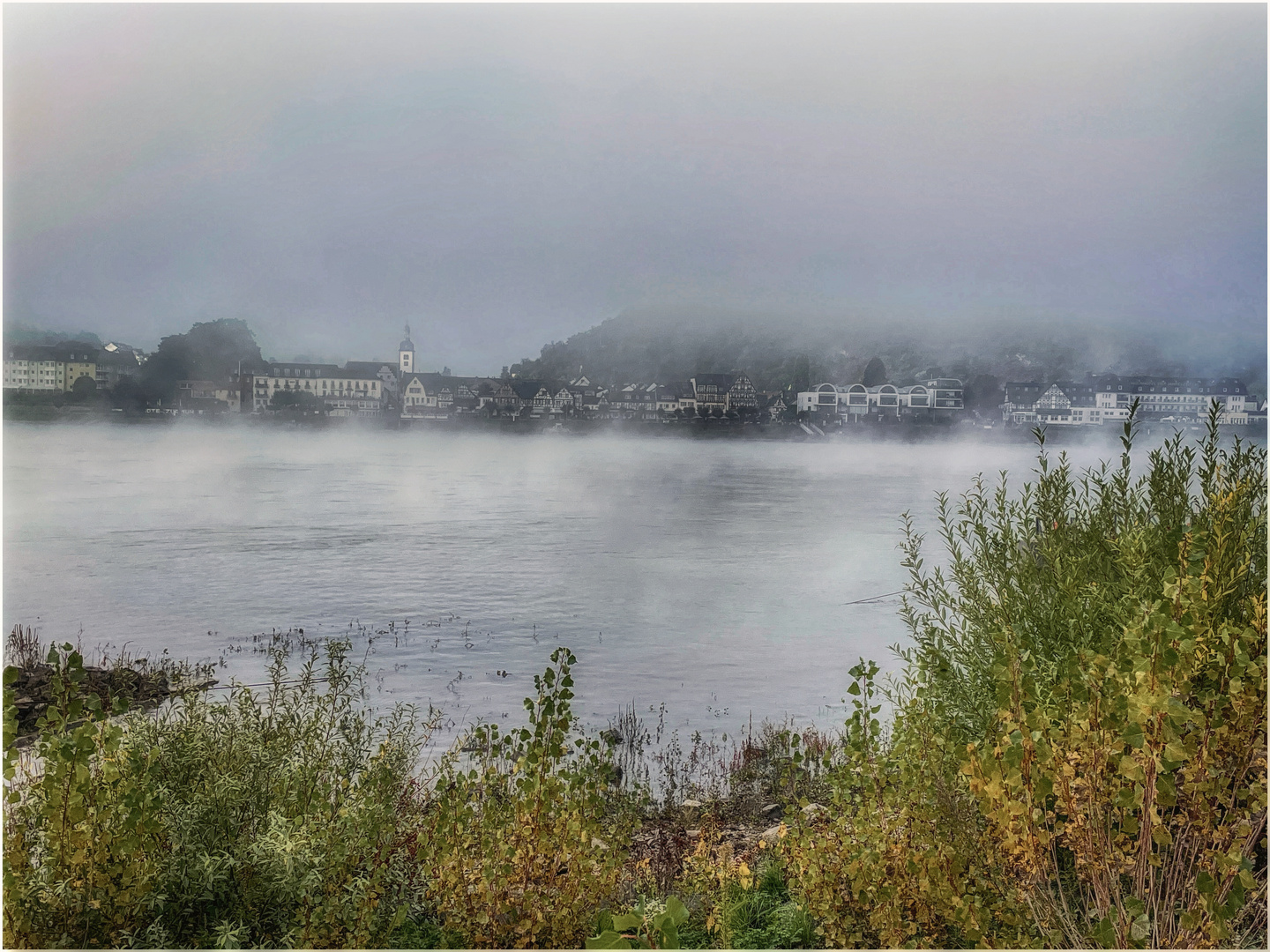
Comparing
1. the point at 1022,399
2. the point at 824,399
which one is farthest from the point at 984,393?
the point at 824,399

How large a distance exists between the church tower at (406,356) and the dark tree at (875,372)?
169cm

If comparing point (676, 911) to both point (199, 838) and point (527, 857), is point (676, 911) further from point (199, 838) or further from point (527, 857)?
point (199, 838)

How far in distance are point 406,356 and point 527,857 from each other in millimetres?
1811

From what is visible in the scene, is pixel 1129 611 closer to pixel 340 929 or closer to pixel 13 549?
pixel 340 929

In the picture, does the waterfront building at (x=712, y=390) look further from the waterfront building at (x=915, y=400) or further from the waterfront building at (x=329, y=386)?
the waterfront building at (x=329, y=386)

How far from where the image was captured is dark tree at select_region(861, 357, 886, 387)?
10.4ft

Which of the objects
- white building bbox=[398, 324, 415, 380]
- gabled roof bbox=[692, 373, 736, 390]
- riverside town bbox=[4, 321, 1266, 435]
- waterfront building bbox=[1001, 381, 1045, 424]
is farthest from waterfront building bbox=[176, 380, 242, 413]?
waterfront building bbox=[1001, 381, 1045, 424]

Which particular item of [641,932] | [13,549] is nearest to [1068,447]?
[641,932]

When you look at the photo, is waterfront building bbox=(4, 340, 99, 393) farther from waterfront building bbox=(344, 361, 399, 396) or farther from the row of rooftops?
the row of rooftops

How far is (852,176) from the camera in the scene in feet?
10.00

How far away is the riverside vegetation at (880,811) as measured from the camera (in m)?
1.78

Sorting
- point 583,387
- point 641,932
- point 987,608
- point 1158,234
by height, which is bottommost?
point 641,932

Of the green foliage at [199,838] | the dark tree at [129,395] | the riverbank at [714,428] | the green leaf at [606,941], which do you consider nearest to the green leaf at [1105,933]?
the green leaf at [606,941]

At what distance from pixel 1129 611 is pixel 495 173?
240 cm
